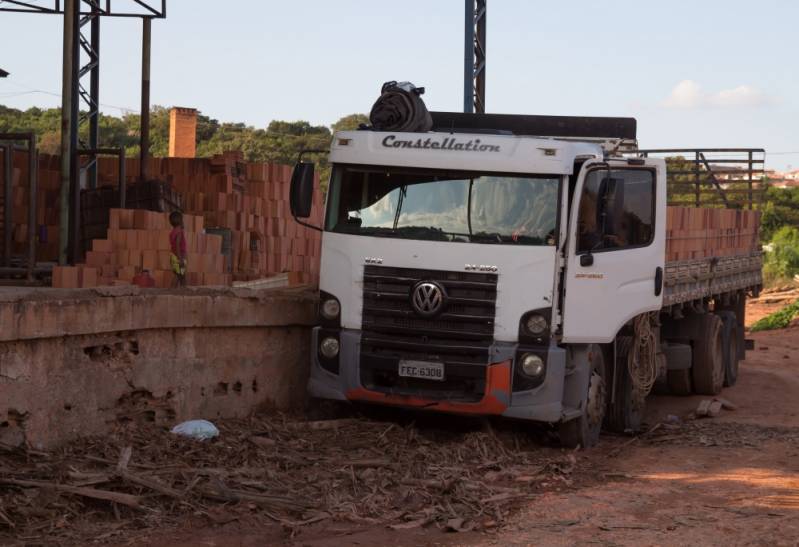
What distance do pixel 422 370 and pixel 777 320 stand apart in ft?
64.3

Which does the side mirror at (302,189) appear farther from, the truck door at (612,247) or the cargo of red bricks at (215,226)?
the cargo of red bricks at (215,226)

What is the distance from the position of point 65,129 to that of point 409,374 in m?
6.16

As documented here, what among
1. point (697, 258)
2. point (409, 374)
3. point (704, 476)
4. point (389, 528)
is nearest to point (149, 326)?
point (409, 374)

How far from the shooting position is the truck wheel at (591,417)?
10.4 m

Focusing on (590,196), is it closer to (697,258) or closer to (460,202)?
(460,202)

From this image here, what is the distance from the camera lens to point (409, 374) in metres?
9.74

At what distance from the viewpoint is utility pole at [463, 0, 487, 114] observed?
17547 mm

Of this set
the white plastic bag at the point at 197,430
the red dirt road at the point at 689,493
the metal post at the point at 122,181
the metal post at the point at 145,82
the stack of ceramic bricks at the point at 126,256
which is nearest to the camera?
the red dirt road at the point at 689,493

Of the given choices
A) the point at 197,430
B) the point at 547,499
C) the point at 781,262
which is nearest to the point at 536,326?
the point at 547,499

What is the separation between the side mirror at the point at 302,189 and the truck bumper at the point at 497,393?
107 cm

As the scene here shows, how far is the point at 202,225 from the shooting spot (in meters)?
13.9

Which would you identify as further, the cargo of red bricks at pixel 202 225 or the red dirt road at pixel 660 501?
the cargo of red bricks at pixel 202 225

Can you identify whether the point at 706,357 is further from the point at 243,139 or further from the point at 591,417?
the point at 243,139

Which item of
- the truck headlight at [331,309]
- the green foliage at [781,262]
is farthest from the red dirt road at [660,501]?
the green foliage at [781,262]
